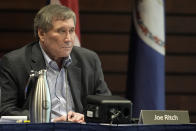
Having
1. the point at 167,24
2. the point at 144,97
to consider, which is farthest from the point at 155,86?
the point at 167,24

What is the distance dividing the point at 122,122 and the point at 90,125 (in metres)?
0.27

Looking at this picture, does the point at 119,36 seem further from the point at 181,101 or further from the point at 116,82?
the point at 181,101

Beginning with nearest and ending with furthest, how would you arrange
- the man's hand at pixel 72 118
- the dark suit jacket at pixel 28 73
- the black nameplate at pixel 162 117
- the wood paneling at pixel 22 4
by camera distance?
the black nameplate at pixel 162 117 < the man's hand at pixel 72 118 < the dark suit jacket at pixel 28 73 < the wood paneling at pixel 22 4

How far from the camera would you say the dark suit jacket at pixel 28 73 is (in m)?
2.69

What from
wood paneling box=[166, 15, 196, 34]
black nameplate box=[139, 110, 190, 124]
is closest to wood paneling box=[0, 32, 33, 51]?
wood paneling box=[166, 15, 196, 34]

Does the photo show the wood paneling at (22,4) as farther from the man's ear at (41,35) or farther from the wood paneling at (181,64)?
the man's ear at (41,35)

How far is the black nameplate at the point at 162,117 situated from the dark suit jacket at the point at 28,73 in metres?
0.83

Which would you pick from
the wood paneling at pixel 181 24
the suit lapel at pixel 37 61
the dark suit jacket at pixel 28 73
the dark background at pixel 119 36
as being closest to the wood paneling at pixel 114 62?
the dark background at pixel 119 36

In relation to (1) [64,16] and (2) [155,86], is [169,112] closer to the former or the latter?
(1) [64,16]

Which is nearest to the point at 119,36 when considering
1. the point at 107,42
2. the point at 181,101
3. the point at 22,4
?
the point at 107,42

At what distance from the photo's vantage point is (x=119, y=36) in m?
5.29

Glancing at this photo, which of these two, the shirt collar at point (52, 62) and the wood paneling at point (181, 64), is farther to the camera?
the wood paneling at point (181, 64)

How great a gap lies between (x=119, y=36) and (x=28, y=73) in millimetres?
2625

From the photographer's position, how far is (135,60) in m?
4.34
